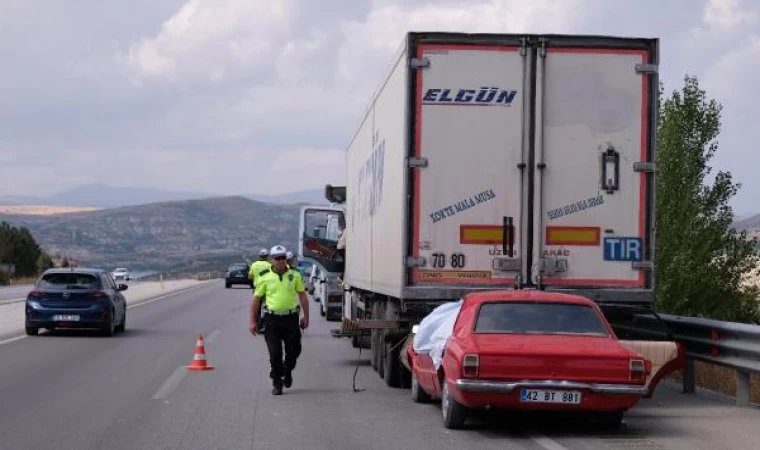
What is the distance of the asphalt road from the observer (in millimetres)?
10375

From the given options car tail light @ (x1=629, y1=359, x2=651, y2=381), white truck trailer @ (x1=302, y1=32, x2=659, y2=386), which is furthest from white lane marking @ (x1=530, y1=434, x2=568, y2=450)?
white truck trailer @ (x1=302, y1=32, x2=659, y2=386)

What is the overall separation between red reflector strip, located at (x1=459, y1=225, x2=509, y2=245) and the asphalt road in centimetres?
191

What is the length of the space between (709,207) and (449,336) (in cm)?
2150

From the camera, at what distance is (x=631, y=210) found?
13344mm

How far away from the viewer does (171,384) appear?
1512 centimetres

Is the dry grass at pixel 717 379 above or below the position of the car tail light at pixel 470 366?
below

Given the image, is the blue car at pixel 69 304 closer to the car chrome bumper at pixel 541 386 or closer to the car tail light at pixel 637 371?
the car chrome bumper at pixel 541 386

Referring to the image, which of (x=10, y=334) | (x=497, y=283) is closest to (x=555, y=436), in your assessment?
(x=497, y=283)

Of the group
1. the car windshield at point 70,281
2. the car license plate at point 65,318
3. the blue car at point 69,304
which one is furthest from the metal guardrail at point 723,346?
the car windshield at point 70,281

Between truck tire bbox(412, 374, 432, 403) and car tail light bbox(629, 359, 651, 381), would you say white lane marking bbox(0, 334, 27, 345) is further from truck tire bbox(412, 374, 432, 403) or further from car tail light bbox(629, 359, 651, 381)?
car tail light bbox(629, 359, 651, 381)

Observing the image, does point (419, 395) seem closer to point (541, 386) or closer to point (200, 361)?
point (541, 386)

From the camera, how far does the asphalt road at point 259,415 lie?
10375 mm

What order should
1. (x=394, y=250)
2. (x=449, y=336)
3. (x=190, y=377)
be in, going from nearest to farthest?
1. (x=449, y=336)
2. (x=394, y=250)
3. (x=190, y=377)

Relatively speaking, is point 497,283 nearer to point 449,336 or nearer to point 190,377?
point 449,336
